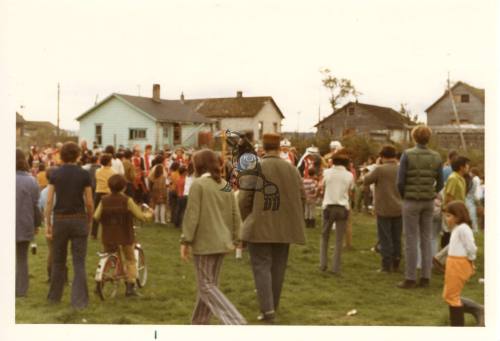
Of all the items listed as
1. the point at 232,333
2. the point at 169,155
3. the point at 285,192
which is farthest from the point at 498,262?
the point at 169,155

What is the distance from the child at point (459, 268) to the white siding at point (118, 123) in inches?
564

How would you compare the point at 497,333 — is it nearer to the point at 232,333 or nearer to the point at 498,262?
the point at 498,262

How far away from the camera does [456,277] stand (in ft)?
20.5

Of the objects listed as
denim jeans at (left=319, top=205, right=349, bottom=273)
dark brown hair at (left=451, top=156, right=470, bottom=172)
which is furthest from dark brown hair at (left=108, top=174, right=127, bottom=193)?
dark brown hair at (left=451, top=156, right=470, bottom=172)

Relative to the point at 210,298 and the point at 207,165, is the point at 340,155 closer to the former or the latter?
the point at 207,165

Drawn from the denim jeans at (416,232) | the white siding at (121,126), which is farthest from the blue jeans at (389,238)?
the white siding at (121,126)

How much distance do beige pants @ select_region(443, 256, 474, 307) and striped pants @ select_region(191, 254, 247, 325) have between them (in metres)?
2.04

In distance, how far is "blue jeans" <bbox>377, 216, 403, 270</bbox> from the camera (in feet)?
29.8

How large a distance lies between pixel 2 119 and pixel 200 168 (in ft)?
6.89

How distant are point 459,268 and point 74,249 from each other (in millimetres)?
3998

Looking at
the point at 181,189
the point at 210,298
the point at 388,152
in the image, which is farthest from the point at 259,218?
the point at 181,189

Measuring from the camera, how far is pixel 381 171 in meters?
8.88

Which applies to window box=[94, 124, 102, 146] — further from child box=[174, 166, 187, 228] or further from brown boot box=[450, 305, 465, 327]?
brown boot box=[450, 305, 465, 327]

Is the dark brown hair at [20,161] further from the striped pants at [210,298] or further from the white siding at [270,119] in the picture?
the white siding at [270,119]
